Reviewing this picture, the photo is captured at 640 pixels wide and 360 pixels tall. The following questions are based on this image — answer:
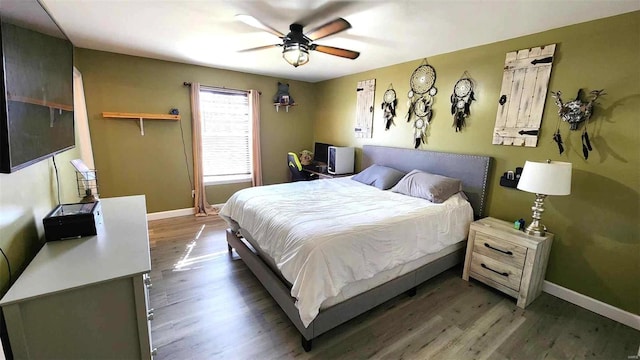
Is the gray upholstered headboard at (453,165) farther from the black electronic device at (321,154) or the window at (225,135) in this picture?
the window at (225,135)

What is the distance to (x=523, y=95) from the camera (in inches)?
101

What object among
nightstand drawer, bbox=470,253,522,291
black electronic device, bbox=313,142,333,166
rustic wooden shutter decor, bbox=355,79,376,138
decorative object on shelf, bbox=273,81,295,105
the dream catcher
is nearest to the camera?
nightstand drawer, bbox=470,253,522,291

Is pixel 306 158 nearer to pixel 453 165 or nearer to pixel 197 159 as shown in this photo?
pixel 197 159

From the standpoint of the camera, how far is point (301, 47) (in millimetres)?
2326

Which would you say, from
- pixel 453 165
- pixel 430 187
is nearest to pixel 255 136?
pixel 430 187

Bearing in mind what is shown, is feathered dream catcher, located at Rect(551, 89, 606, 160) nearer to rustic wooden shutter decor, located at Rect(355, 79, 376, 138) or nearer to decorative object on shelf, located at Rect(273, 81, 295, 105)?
rustic wooden shutter decor, located at Rect(355, 79, 376, 138)

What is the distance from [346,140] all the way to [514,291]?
333 centimetres

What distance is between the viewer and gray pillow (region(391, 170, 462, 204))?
279 centimetres

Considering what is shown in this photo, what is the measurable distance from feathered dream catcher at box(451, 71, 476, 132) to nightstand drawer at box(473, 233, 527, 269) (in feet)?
4.52

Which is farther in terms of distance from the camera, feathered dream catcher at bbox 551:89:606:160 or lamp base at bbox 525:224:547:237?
lamp base at bbox 525:224:547:237

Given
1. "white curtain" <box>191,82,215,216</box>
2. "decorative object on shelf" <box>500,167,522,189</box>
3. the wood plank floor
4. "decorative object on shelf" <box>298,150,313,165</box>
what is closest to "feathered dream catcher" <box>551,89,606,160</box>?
"decorative object on shelf" <box>500,167,522,189</box>

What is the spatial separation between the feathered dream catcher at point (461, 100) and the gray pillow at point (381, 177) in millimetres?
935

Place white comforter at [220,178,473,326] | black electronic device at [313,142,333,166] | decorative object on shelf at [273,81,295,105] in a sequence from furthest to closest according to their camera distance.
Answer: black electronic device at [313,142,333,166]
decorative object on shelf at [273,81,295,105]
white comforter at [220,178,473,326]

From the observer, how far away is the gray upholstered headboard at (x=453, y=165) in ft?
9.47
